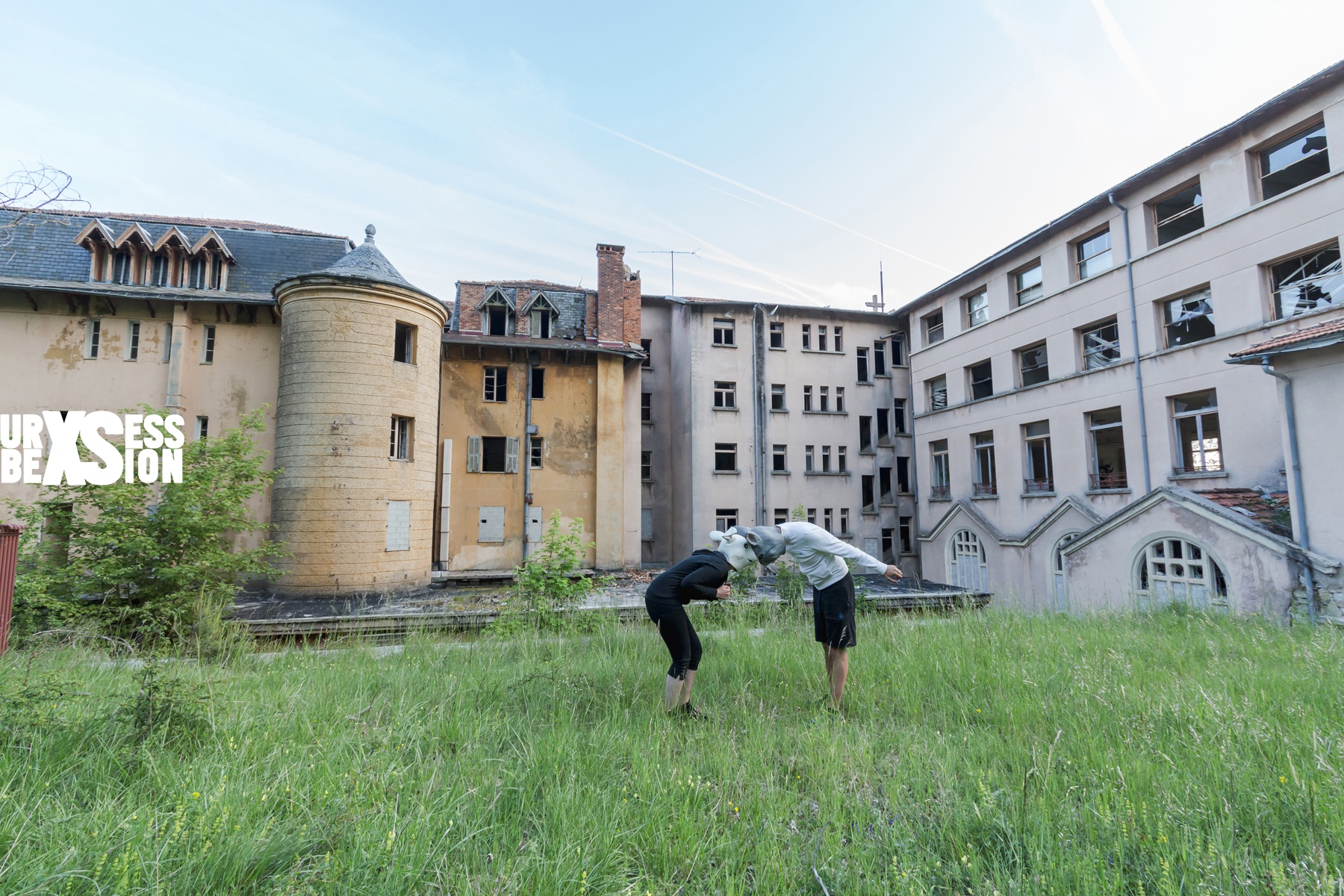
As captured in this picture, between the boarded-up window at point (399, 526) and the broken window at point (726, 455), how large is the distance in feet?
44.3

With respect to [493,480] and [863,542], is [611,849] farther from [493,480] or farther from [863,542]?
[863,542]

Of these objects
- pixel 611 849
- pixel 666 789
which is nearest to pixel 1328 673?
pixel 666 789

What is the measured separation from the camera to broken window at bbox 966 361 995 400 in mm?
22953

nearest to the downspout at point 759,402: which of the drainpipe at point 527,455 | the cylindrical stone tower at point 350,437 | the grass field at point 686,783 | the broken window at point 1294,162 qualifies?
the drainpipe at point 527,455

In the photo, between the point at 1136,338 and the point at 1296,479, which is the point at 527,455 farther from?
the point at 1296,479

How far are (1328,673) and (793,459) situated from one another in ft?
73.6

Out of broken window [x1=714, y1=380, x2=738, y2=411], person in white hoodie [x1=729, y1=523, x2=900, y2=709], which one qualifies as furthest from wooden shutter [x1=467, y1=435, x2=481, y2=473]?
person in white hoodie [x1=729, y1=523, x2=900, y2=709]

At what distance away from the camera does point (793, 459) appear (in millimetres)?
27203

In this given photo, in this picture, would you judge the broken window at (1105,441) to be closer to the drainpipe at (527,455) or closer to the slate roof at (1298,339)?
the slate roof at (1298,339)

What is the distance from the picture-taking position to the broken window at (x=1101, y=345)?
18.1m

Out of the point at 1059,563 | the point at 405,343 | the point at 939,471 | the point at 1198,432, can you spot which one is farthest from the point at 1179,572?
the point at 405,343

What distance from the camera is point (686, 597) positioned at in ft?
16.6

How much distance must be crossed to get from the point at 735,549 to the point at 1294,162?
19.1 m

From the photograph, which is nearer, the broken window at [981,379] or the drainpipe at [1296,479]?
the drainpipe at [1296,479]
